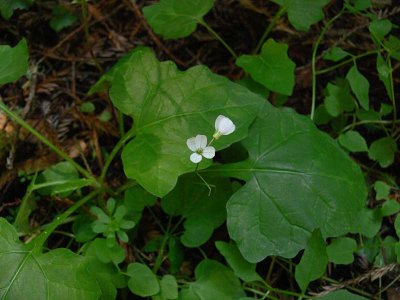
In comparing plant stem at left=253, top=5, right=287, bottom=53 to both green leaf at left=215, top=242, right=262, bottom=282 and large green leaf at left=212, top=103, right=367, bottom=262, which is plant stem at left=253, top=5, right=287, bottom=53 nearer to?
large green leaf at left=212, top=103, right=367, bottom=262

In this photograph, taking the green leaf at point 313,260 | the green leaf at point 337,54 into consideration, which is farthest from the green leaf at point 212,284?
the green leaf at point 337,54

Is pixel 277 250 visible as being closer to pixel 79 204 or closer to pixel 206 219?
pixel 206 219

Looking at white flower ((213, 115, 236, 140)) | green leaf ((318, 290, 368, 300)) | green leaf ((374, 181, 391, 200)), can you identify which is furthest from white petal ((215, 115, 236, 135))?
green leaf ((374, 181, 391, 200))

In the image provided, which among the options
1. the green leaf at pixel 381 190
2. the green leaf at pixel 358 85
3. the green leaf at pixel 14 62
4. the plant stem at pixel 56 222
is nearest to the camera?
the plant stem at pixel 56 222

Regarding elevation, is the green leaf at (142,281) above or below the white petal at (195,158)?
below

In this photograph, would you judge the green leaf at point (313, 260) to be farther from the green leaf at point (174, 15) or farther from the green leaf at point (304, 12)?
the green leaf at point (174, 15)

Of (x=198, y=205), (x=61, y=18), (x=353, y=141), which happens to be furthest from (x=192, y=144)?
(x=61, y=18)
